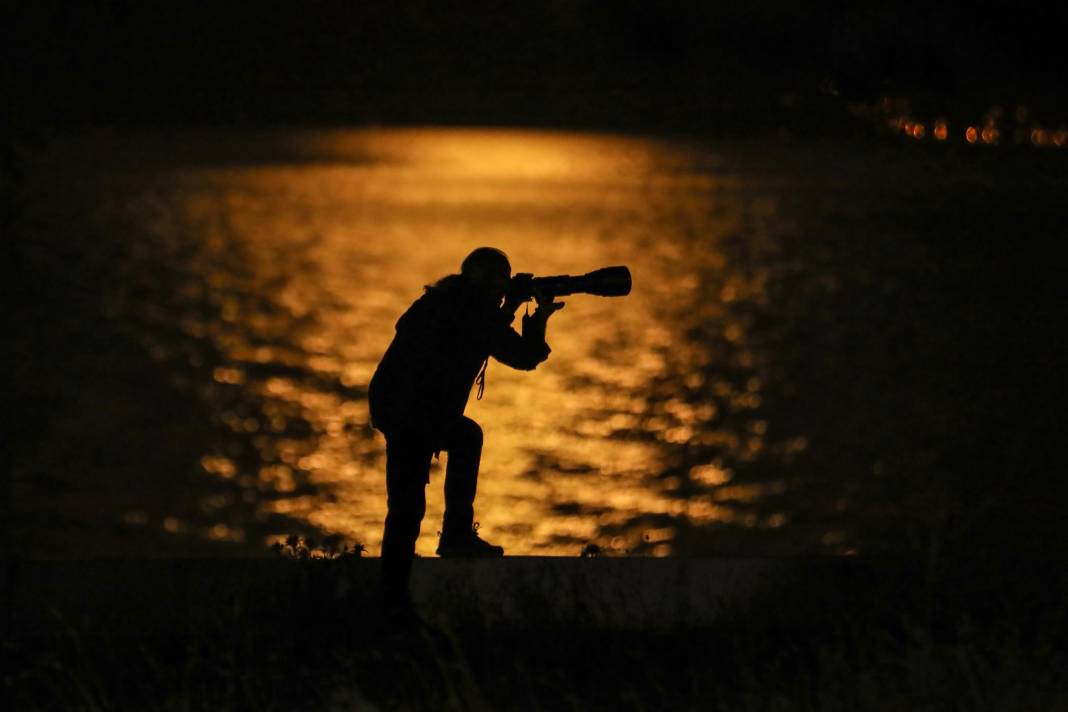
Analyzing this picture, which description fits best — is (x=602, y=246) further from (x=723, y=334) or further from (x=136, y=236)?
(x=723, y=334)

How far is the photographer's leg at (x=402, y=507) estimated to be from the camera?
702cm

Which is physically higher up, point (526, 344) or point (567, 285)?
point (567, 285)

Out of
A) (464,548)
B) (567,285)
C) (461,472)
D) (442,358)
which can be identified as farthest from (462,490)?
(567,285)

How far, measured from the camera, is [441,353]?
6828mm

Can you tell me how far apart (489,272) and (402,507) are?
1038 mm

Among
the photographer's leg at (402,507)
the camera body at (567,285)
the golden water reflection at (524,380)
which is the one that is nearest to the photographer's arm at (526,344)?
the camera body at (567,285)

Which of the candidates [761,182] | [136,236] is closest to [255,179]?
[761,182]

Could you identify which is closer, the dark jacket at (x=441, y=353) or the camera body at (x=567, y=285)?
the dark jacket at (x=441, y=353)

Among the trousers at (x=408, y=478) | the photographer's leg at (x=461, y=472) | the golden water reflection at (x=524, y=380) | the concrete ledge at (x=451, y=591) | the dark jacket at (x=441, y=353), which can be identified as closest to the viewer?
the dark jacket at (x=441, y=353)

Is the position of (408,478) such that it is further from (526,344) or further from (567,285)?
(567,285)

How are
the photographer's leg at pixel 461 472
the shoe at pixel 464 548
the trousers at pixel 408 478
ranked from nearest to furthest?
the trousers at pixel 408 478, the photographer's leg at pixel 461 472, the shoe at pixel 464 548

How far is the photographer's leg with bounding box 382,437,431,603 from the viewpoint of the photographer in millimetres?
7023

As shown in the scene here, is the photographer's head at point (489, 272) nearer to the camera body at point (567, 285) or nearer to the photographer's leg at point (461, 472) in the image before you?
the camera body at point (567, 285)

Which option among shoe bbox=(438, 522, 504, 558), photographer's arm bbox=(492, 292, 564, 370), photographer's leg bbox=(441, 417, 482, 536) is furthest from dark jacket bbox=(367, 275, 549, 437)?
shoe bbox=(438, 522, 504, 558)
